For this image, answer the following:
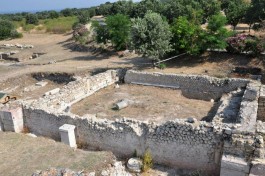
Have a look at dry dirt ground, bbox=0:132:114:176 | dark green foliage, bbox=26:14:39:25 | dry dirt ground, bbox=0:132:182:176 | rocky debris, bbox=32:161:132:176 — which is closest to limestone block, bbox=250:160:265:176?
dry dirt ground, bbox=0:132:182:176

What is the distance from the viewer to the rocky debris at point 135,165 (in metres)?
11.2

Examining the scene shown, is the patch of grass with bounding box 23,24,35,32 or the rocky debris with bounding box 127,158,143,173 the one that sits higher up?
the patch of grass with bounding box 23,24,35,32

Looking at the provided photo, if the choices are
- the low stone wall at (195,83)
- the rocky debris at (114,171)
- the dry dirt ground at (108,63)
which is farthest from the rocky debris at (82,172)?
the dry dirt ground at (108,63)

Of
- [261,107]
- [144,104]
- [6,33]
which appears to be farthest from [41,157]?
[6,33]

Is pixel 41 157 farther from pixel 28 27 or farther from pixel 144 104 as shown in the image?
pixel 28 27

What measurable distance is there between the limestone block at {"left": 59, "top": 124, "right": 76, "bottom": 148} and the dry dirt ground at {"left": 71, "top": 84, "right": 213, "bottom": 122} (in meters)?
3.31

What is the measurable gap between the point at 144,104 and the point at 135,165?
6.14m

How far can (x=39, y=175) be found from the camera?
330 inches

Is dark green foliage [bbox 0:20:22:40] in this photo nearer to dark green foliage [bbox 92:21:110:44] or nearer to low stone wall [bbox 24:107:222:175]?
dark green foliage [bbox 92:21:110:44]

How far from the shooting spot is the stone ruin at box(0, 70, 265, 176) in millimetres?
9969

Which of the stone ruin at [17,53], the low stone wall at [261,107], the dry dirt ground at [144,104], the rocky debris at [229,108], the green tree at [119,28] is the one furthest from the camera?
the stone ruin at [17,53]

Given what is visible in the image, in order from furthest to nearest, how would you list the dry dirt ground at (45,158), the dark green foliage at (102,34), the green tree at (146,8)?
the green tree at (146,8) → the dark green foliage at (102,34) → the dry dirt ground at (45,158)

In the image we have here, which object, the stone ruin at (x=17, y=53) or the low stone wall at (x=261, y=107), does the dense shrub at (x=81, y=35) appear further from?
the low stone wall at (x=261, y=107)

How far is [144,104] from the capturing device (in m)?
17.0
